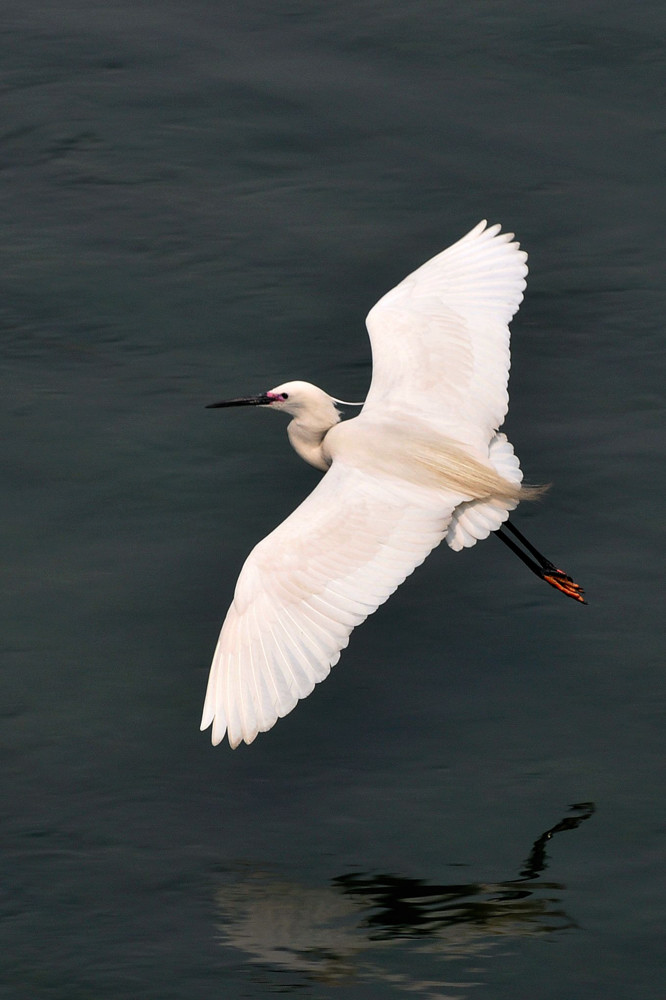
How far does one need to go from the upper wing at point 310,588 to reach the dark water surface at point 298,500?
50 cm

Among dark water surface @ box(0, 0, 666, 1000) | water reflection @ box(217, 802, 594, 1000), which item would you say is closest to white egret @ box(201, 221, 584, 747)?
dark water surface @ box(0, 0, 666, 1000)

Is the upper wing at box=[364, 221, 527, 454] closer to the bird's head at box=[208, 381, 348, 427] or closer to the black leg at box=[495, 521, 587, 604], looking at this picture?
the bird's head at box=[208, 381, 348, 427]

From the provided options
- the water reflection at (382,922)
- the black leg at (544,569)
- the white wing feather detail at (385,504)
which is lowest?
the water reflection at (382,922)

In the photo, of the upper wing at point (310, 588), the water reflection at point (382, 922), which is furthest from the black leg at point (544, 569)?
the water reflection at point (382, 922)

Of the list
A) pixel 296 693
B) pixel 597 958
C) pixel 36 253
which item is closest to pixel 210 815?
pixel 296 693

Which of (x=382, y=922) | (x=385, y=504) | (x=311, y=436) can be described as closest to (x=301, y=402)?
(x=311, y=436)

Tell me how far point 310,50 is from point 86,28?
1736 mm

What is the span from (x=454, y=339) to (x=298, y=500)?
3.71ft

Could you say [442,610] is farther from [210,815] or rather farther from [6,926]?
[6,926]

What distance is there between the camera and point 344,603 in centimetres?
666

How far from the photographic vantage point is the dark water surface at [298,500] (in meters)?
6.09

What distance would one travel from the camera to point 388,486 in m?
7.32

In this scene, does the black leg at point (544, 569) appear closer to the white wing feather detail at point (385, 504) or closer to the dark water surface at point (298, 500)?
the dark water surface at point (298, 500)

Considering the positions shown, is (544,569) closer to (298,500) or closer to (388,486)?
(388,486)
